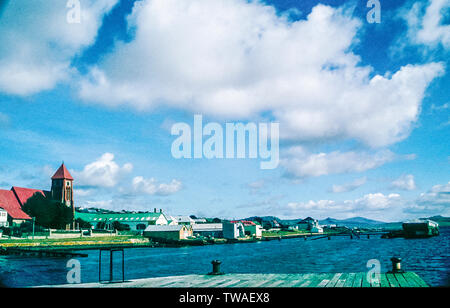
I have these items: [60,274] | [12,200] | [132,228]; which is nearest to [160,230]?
[132,228]

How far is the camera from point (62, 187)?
14812 centimetres

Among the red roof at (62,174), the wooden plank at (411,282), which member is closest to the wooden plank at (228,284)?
the wooden plank at (411,282)

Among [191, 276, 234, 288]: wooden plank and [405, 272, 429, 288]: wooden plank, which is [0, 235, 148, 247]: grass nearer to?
[191, 276, 234, 288]: wooden plank

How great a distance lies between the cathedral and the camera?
385 feet

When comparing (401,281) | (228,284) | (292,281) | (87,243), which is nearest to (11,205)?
(87,243)

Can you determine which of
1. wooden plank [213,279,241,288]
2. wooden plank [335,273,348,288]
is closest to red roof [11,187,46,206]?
wooden plank [213,279,241,288]

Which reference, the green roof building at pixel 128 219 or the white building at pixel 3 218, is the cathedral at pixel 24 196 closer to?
the white building at pixel 3 218

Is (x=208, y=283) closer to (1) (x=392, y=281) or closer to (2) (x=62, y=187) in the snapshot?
(1) (x=392, y=281)

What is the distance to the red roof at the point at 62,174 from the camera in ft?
488

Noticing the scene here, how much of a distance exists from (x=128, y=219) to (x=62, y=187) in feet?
131

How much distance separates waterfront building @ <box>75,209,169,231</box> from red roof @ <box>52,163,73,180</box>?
29811 mm
